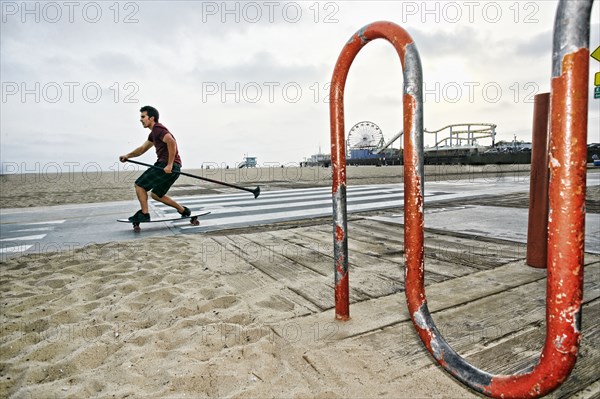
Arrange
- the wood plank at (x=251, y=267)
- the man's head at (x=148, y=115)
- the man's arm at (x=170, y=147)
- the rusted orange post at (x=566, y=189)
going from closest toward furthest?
the rusted orange post at (x=566, y=189) → the wood plank at (x=251, y=267) → the man's arm at (x=170, y=147) → the man's head at (x=148, y=115)

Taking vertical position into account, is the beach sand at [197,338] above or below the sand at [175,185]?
below

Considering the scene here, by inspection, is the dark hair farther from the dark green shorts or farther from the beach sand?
the beach sand

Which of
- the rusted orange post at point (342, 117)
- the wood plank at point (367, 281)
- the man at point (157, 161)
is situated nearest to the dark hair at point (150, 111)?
the man at point (157, 161)

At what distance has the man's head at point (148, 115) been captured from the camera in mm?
4645

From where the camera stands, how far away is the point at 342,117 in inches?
63.4

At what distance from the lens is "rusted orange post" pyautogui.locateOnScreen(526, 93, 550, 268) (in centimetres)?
233

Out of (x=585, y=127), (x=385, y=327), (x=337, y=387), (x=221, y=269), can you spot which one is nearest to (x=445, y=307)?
(x=385, y=327)

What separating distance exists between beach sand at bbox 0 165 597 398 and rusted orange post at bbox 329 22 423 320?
0.32 meters

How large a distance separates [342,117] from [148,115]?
386cm

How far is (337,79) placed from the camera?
161 centimetres

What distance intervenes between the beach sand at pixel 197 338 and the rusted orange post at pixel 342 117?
316 mm

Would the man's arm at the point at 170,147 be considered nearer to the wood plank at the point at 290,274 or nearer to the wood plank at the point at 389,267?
the wood plank at the point at 290,274

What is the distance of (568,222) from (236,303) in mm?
1702

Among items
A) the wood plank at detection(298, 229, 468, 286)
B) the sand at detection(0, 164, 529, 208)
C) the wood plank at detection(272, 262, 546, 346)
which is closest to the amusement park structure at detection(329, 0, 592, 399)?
the wood plank at detection(272, 262, 546, 346)
